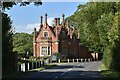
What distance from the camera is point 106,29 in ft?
185

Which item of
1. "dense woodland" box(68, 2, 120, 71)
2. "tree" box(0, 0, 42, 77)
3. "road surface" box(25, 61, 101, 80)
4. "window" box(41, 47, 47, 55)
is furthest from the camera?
"window" box(41, 47, 47, 55)

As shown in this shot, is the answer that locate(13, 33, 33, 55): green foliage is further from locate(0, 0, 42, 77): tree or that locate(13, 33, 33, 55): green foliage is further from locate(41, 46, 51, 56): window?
locate(0, 0, 42, 77): tree

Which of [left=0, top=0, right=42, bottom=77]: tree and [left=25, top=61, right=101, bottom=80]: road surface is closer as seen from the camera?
[left=25, top=61, right=101, bottom=80]: road surface

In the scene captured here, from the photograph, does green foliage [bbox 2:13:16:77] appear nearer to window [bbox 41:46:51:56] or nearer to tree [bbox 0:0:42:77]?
tree [bbox 0:0:42:77]

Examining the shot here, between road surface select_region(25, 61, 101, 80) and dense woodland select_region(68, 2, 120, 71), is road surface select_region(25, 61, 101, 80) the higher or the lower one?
the lower one

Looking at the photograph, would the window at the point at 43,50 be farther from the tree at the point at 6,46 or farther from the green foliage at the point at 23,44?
the tree at the point at 6,46

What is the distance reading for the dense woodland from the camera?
39.1 metres

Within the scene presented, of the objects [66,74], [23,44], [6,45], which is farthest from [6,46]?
[23,44]

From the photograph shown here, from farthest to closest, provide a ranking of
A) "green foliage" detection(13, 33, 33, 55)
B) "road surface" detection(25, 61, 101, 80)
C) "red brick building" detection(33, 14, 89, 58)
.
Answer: "green foliage" detection(13, 33, 33, 55), "red brick building" detection(33, 14, 89, 58), "road surface" detection(25, 61, 101, 80)

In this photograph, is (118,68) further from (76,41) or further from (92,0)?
(76,41)

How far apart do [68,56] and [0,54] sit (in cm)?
6461

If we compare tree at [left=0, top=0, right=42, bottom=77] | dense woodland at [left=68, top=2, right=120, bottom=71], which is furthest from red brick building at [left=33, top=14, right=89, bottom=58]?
tree at [left=0, top=0, right=42, bottom=77]

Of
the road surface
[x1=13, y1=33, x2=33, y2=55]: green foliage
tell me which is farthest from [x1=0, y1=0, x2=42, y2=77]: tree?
[x1=13, y1=33, x2=33, y2=55]: green foliage

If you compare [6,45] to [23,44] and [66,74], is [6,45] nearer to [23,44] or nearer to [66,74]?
[66,74]
